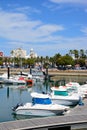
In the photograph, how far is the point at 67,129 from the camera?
23.2m

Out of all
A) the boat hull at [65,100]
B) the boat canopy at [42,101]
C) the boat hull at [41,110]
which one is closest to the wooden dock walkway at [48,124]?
the boat hull at [41,110]

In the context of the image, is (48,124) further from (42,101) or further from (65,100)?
(65,100)

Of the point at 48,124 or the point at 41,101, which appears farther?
the point at 41,101

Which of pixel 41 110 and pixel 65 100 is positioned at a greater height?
pixel 65 100

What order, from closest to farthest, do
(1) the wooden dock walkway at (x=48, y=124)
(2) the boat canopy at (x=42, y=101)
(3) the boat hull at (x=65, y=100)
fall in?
(1) the wooden dock walkway at (x=48, y=124), (2) the boat canopy at (x=42, y=101), (3) the boat hull at (x=65, y=100)

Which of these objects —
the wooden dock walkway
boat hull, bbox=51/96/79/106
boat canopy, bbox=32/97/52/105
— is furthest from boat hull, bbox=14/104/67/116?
the wooden dock walkway

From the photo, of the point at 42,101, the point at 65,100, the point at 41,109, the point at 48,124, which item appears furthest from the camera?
the point at 65,100

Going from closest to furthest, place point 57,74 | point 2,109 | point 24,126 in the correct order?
point 24,126 → point 2,109 → point 57,74

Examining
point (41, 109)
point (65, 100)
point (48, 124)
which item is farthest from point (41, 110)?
point (48, 124)

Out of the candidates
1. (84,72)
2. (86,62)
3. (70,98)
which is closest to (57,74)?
(84,72)

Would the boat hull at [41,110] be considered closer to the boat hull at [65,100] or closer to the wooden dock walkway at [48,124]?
the boat hull at [65,100]

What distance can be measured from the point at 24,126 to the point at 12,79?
53835 mm

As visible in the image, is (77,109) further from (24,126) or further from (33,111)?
(24,126)

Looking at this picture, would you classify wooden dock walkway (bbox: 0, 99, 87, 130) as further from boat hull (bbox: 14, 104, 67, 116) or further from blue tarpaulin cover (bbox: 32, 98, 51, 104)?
blue tarpaulin cover (bbox: 32, 98, 51, 104)
